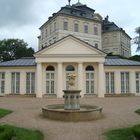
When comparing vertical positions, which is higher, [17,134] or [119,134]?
[17,134]

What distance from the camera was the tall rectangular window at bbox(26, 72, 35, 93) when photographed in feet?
111

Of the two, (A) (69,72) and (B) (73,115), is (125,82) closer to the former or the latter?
(A) (69,72)

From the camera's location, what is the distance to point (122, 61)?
35.4m

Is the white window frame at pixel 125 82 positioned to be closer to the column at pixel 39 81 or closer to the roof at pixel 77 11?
the column at pixel 39 81

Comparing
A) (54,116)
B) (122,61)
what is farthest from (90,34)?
(54,116)

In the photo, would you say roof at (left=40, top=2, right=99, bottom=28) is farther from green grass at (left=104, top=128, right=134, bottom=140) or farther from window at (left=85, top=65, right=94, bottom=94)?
green grass at (left=104, top=128, right=134, bottom=140)

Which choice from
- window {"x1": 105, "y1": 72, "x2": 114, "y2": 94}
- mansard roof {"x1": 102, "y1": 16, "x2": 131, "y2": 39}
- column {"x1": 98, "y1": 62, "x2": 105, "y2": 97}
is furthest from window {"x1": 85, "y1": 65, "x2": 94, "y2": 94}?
mansard roof {"x1": 102, "y1": 16, "x2": 131, "y2": 39}

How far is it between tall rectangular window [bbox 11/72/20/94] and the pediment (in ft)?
17.3

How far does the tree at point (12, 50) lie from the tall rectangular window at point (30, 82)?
36151 millimetres

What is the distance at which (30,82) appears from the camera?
111 ft

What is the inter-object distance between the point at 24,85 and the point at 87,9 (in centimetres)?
3913

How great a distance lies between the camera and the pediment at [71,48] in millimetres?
32406

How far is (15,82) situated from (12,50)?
38.6 m

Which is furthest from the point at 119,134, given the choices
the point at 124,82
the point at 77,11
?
the point at 77,11
